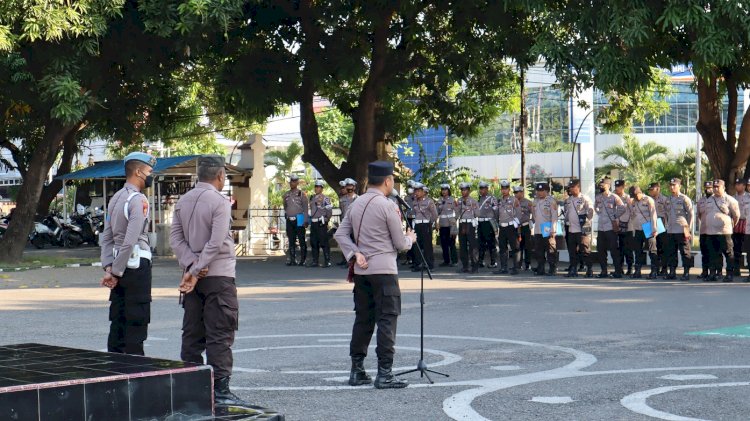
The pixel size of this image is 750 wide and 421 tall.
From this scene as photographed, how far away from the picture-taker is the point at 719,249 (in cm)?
2034

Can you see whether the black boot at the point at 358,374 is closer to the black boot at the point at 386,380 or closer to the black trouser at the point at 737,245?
the black boot at the point at 386,380

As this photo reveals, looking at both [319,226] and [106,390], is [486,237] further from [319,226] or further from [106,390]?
[106,390]

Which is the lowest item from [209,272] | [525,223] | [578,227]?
[209,272]

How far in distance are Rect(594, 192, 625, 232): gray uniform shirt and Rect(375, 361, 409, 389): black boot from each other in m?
13.9

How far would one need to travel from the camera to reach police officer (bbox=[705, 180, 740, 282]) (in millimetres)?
20219

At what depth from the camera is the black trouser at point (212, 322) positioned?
7.72 m

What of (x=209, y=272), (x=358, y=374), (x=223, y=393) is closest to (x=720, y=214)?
(x=358, y=374)

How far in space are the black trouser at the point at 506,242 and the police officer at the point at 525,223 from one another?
0.33 meters

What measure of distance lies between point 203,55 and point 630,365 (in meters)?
18.9

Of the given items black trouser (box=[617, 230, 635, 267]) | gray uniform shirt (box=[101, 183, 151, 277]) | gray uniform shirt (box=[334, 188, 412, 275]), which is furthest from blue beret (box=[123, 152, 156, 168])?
black trouser (box=[617, 230, 635, 267])

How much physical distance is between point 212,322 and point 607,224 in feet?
50.7

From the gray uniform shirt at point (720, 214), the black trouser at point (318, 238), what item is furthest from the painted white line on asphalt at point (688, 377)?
the black trouser at point (318, 238)

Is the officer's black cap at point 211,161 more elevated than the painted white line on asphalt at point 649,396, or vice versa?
the officer's black cap at point 211,161

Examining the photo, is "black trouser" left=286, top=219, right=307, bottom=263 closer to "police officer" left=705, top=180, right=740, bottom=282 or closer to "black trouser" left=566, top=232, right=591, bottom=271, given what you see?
"black trouser" left=566, top=232, right=591, bottom=271
